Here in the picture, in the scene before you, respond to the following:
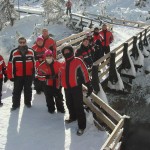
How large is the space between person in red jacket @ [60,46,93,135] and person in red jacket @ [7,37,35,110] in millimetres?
1311

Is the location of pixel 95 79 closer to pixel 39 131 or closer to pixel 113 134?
pixel 39 131

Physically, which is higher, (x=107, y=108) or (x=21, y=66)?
(x=21, y=66)

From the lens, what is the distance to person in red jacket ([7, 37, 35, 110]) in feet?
27.5

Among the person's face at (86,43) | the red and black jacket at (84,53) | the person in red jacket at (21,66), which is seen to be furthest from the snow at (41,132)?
the person's face at (86,43)

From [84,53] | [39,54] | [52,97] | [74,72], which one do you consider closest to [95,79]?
[84,53]

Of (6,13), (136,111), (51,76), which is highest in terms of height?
(51,76)

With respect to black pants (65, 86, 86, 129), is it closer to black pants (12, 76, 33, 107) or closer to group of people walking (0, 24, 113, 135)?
group of people walking (0, 24, 113, 135)

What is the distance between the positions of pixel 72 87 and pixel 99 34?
18.1 ft

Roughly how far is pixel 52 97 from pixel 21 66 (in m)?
1.12

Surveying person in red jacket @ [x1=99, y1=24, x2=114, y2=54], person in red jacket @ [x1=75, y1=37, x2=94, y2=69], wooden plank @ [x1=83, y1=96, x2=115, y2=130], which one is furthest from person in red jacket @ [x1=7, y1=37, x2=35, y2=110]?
person in red jacket @ [x1=99, y1=24, x2=114, y2=54]

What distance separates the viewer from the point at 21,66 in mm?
8469

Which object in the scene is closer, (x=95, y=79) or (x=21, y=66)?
(x=21, y=66)

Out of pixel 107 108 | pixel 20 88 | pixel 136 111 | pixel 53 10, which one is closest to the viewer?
pixel 107 108

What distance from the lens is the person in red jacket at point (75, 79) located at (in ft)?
24.1
